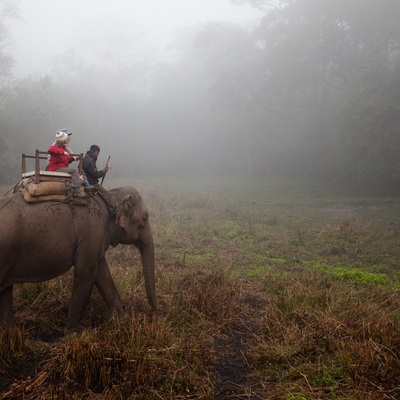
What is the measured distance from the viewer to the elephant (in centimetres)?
437

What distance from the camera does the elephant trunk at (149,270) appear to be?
5285mm

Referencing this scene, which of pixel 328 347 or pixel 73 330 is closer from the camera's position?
pixel 328 347

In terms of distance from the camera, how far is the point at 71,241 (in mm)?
4664

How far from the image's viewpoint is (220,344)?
4.86 meters

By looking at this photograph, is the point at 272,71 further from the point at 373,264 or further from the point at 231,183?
the point at 373,264

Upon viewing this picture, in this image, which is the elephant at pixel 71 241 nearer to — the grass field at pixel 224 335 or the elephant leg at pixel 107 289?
the elephant leg at pixel 107 289

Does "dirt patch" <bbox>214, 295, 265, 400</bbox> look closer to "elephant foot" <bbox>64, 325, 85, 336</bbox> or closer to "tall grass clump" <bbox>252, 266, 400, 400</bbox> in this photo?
"tall grass clump" <bbox>252, 266, 400, 400</bbox>

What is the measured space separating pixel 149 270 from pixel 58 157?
5.51 feet

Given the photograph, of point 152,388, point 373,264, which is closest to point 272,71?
point 373,264

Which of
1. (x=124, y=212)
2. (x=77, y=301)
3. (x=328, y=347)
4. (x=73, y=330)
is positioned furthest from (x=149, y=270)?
(x=328, y=347)

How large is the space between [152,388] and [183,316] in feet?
5.55

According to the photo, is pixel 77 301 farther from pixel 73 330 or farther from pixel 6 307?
pixel 6 307

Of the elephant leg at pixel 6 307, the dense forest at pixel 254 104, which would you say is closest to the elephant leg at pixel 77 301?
the elephant leg at pixel 6 307

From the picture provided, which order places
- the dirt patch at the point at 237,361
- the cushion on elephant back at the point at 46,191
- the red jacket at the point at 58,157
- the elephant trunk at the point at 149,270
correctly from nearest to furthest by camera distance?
the dirt patch at the point at 237,361, the cushion on elephant back at the point at 46,191, the red jacket at the point at 58,157, the elephant trunk at the point at 149,270
